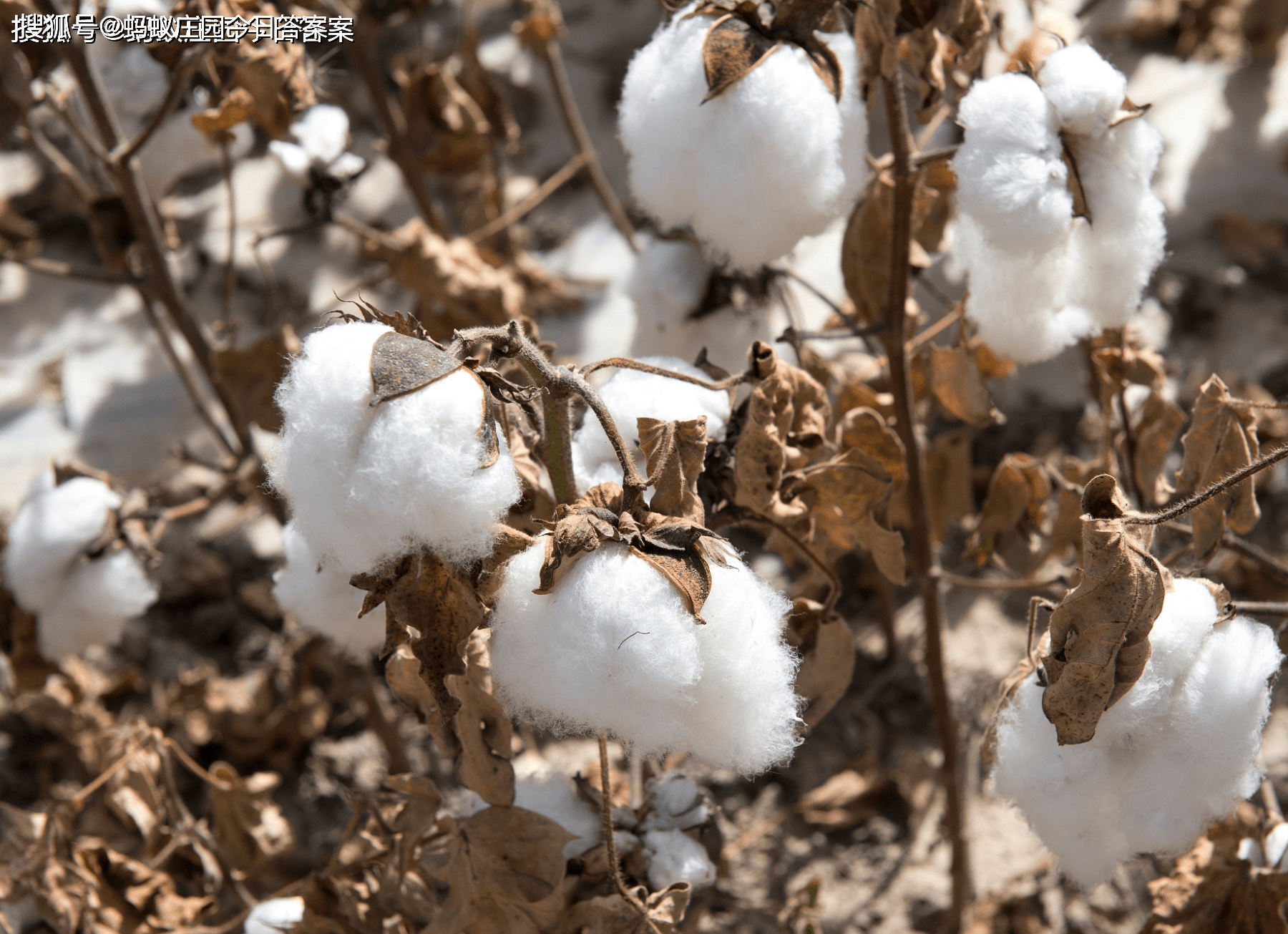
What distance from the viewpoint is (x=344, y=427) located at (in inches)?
27.7

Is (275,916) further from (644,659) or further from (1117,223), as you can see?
(1117,223)

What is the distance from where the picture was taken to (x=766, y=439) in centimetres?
98

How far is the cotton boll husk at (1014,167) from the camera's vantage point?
0.96 meters

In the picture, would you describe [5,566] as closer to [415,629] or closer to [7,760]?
[7,760]

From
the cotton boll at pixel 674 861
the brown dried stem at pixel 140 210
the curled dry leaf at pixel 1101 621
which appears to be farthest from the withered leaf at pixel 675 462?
the brown dried stem at pixel 140 210

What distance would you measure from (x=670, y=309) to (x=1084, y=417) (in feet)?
3.62

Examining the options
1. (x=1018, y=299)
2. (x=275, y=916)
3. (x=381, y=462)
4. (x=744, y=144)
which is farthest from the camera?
(x=275, y=916)

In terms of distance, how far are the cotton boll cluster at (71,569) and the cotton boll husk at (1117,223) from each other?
1176 mm

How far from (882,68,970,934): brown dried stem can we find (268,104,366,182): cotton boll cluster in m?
0.69

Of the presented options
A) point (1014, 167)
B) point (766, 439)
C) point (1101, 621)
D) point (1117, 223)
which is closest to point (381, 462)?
point (766, 439)

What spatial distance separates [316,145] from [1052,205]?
0.89 m

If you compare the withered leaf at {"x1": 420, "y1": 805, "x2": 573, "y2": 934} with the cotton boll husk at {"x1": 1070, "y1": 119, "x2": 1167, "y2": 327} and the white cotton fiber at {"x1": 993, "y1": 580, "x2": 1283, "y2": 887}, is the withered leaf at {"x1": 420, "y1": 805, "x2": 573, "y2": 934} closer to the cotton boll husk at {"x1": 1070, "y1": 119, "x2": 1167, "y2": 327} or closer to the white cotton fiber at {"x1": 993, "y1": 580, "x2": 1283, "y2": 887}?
the white cotton fiber at {"x1": 993, "y1": 580, "x2": 1283, "y2": 887}

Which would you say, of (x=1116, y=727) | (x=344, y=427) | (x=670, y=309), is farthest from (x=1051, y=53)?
(x=344, y=427)

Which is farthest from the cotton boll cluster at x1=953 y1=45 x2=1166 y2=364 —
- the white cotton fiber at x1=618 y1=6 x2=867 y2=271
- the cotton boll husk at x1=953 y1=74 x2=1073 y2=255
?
the white cotton fiber at x1=618 y1=6 x2=867 y2=271
